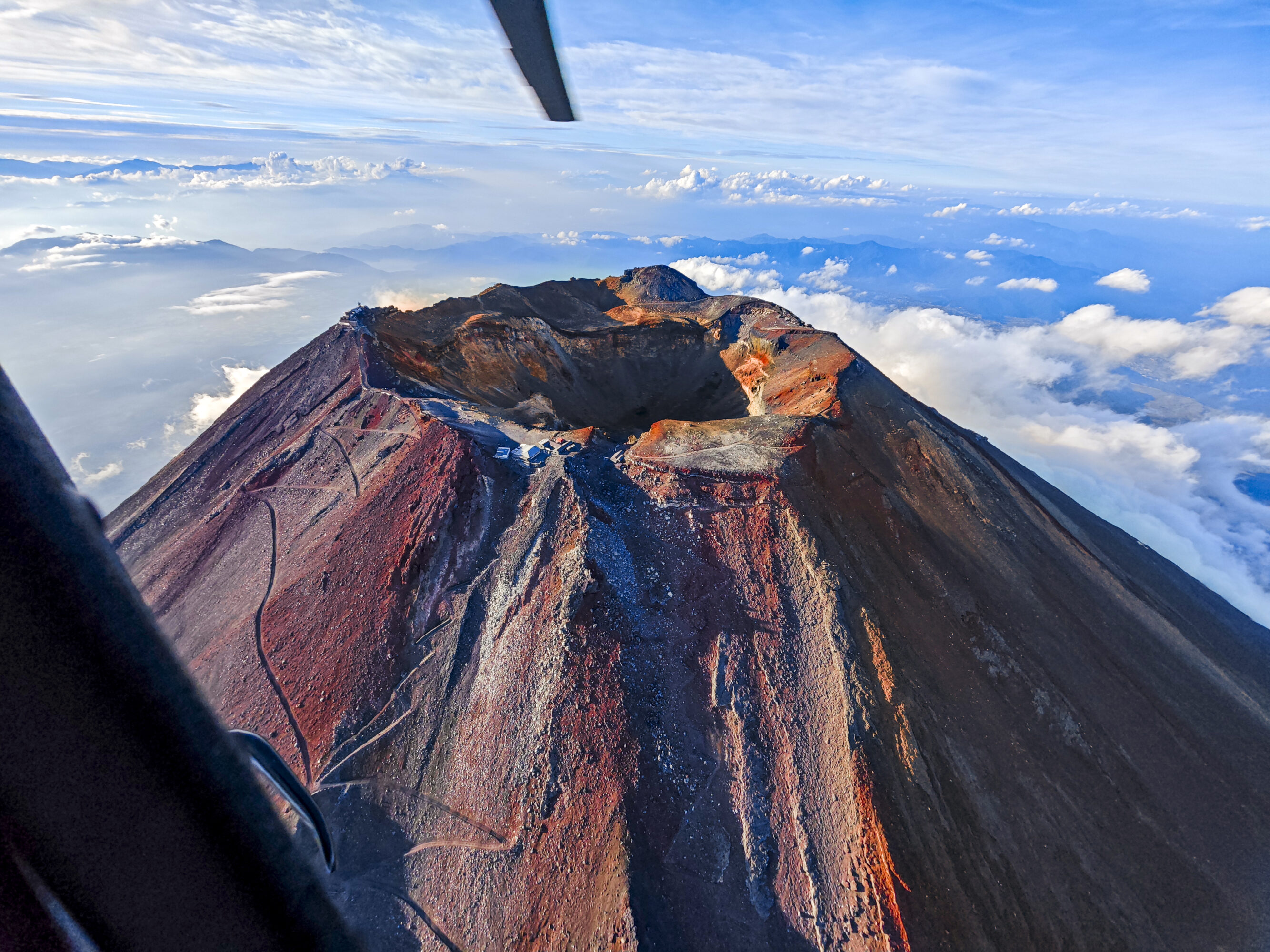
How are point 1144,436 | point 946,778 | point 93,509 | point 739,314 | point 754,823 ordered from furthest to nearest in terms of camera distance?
point 1144,436
point 739,314
point 946,778
point 754,823
point 93,509

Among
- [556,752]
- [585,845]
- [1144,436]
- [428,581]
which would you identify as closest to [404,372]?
[428,581]

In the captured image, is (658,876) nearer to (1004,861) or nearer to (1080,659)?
(1004,861)

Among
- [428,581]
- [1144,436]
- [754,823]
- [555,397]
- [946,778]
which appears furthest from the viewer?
[1144,436]

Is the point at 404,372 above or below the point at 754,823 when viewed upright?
above

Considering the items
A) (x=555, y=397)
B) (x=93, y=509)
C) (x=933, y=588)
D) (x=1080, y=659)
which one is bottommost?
(x=555, y=397)

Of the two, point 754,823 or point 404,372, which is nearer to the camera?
point 754,823

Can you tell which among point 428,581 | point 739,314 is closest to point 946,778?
point 428,581

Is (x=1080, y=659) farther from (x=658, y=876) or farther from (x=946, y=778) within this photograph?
(x=658, y=876)
